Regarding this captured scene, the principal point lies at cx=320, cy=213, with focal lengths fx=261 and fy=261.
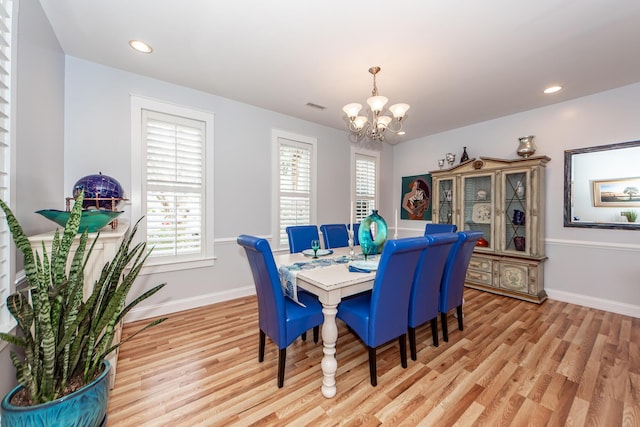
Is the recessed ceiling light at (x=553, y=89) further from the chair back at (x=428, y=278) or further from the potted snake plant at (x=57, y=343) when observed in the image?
the potted snake plant at (x=57, y=343)

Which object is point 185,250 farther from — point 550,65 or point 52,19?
point 550,65

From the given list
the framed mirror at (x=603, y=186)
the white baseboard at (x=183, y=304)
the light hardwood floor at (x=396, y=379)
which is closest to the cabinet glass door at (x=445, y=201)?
the framed mirror at (x=603, y=186)

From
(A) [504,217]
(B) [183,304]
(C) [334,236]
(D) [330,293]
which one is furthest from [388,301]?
(A) [504,217]

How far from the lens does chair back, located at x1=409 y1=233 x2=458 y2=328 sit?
76.1 inches

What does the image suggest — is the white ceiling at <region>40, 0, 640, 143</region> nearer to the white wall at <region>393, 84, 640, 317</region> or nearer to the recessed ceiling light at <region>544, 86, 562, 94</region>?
the recessed ceiling light at <region>544, 86, 562, 94</region>

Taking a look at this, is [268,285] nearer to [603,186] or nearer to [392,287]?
→ [392,287]

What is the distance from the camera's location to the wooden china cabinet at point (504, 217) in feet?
11.1

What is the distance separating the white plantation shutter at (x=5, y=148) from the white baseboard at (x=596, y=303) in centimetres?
515

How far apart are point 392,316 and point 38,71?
118 inches

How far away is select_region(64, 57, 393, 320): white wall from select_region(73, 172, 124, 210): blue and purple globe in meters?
0.57

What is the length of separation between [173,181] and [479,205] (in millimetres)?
4239

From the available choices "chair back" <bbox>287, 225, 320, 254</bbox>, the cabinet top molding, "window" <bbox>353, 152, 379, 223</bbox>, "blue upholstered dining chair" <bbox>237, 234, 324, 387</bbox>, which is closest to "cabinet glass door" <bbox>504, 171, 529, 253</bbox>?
the cabinet top molding

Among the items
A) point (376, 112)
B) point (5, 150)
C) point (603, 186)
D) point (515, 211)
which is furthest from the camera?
point (515, 211)

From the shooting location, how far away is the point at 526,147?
351 cm
